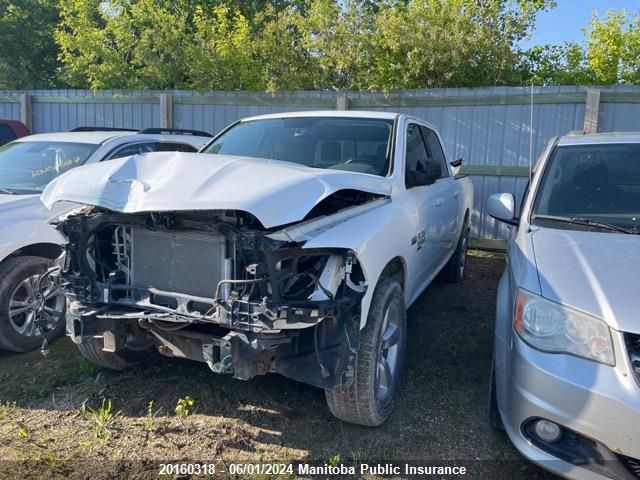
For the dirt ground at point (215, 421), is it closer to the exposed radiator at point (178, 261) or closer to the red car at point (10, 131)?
the exposed radiator at point (178, 261)

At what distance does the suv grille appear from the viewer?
2242mm

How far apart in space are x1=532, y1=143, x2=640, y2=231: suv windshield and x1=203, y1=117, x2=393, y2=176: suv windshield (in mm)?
1172

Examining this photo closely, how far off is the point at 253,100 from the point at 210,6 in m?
5.78

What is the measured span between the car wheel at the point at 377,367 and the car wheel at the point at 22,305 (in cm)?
244

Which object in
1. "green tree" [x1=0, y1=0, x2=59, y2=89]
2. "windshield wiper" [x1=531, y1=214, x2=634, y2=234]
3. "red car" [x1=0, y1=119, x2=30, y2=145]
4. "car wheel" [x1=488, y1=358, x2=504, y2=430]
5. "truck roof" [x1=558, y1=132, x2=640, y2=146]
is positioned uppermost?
"green tree" [x1=0, y1=0, x2=59, y2=89]

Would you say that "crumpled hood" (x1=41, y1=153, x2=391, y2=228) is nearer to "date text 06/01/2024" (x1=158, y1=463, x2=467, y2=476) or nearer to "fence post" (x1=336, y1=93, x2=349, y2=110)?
"date text 06/01/2024" (x1=158, y1=463, x2=467, y2=476)

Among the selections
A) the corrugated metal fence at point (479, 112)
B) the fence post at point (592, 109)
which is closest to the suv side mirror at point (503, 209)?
the corrugated metal fence at point (479, 112)

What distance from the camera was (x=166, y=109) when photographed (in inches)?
372

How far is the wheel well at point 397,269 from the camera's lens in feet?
11.3

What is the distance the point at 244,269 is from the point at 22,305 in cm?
248

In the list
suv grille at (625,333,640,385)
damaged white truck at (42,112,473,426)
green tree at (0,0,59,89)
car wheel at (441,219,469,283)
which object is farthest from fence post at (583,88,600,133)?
green tree at (0,0,59,89)

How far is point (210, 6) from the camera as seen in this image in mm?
13125

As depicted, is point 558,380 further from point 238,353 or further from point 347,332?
point 238,353

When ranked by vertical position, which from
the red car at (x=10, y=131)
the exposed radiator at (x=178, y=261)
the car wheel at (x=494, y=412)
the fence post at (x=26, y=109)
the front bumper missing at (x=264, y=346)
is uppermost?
the fence post at (x=26, y=109)
